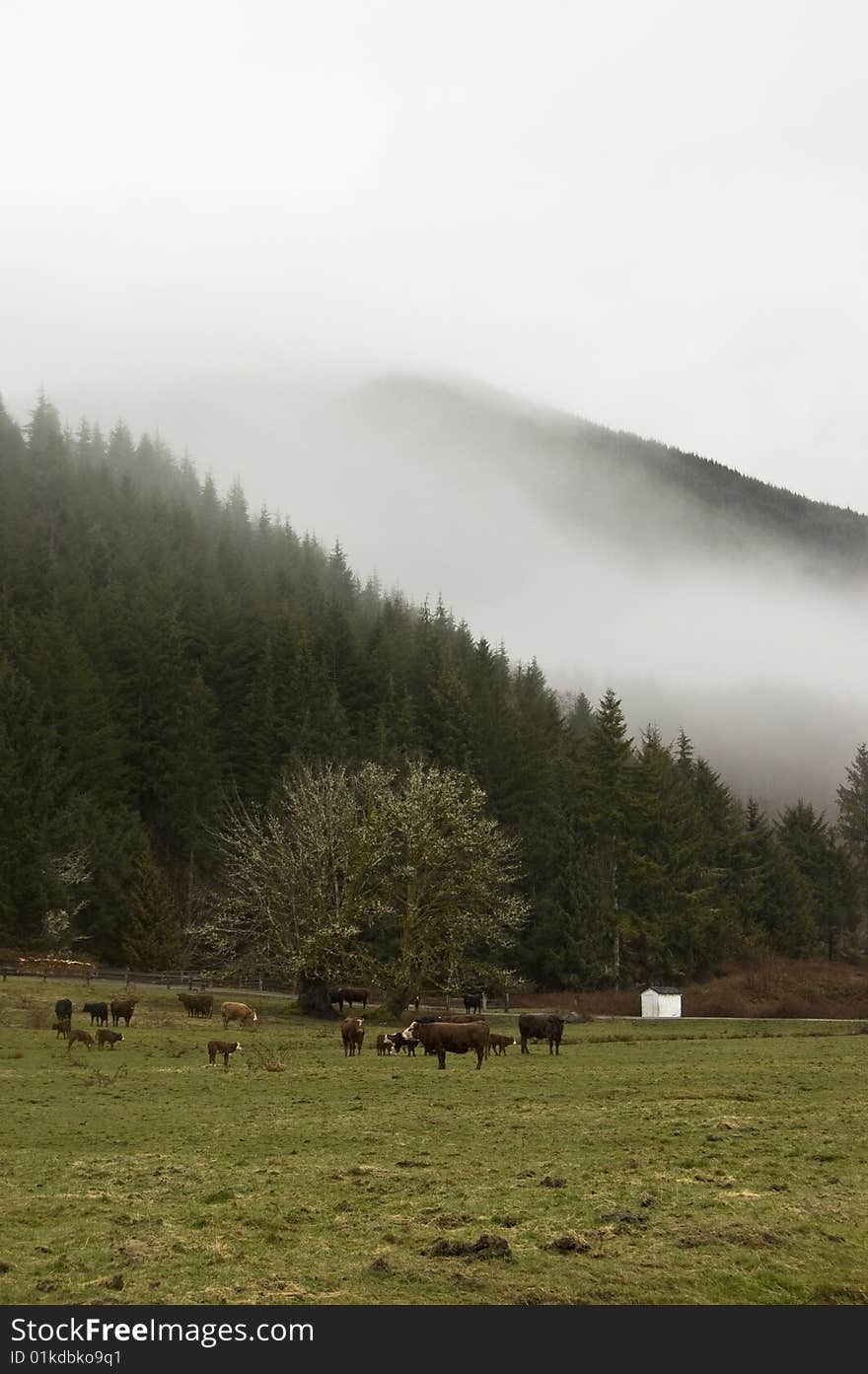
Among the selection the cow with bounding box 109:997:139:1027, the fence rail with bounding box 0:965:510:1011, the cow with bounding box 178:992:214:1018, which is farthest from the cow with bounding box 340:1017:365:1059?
the fence rail with bounding box 0:965:510:1011

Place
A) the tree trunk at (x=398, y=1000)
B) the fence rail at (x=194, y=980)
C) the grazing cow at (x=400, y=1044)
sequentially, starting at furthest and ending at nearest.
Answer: the fence rail at (x=194, y=980)
the tree trunk at (x=398, y=1000)
the grazing cow at (x=400, y=1044)

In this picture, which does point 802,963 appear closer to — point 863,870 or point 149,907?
point 863,870

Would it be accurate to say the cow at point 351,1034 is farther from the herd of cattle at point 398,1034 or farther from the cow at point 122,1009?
the cow at point 122,1009

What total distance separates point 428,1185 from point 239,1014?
38.6 meters

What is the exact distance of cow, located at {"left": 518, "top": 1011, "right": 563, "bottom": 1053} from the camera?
1909 inches

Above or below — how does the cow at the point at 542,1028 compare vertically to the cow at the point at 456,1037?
below

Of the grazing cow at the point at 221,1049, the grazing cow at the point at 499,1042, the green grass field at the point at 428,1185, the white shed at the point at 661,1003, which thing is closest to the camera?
the green grass field at the point at 428,1185

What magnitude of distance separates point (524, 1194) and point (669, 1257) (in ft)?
13.3

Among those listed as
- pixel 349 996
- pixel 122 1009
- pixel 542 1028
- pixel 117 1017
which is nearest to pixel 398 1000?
pixel 349 996

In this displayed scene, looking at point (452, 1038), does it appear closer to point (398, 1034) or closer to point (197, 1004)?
point (398, 1034)

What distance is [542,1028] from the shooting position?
49.3m

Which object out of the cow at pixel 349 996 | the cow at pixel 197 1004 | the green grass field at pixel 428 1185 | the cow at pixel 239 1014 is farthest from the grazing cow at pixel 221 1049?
the cow at pixel 349 996

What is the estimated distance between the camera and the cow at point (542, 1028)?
4850 cm

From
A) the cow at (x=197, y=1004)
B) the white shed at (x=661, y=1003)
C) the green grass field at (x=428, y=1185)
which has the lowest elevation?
the white shed at (x=661, y=1003)
